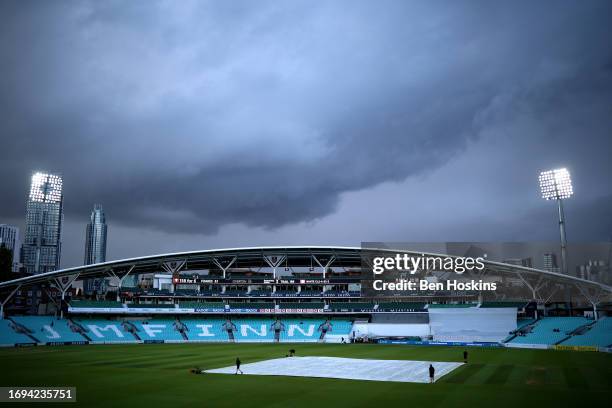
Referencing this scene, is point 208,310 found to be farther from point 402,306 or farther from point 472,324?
point 472,324

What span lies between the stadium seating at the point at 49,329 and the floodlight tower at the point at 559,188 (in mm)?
80566

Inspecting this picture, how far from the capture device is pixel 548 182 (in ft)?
256

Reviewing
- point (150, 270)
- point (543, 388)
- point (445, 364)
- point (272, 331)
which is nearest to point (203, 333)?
point (272, 331)

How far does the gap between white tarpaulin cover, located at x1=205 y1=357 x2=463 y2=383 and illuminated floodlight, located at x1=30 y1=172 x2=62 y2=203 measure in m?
78.9

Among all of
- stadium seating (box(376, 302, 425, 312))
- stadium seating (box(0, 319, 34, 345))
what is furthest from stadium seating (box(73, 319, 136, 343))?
stadium seating (box(376, 302, 425, 312))

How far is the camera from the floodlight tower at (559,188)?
7694 cm

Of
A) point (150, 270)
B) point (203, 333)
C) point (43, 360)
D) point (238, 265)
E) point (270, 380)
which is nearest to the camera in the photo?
point (270, 380)

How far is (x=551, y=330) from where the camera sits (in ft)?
249

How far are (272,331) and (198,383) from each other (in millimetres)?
59966

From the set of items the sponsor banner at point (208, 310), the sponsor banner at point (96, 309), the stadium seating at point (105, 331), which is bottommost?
the stadium seating at point (105, 331)

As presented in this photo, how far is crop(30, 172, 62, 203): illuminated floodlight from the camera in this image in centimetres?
10456

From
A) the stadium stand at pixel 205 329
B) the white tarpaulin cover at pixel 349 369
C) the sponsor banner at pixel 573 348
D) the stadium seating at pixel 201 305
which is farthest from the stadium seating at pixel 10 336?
the sponsor banner at pixel 573 348

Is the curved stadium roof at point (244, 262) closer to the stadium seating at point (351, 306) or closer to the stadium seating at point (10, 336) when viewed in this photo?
the stadium seating at point (351, 306)

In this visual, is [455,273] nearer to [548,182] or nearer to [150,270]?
[548,182]
